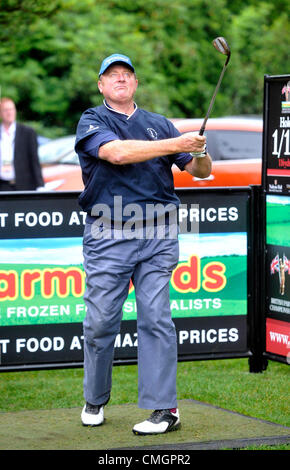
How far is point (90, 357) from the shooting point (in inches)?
207

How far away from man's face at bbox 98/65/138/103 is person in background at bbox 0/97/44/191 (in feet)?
18.7

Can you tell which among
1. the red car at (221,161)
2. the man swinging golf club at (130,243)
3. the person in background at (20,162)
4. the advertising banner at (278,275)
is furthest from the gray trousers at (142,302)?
the red car at (221,161)

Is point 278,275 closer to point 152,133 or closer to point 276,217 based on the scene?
point 276,217

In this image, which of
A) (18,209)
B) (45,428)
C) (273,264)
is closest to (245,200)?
(273,264)

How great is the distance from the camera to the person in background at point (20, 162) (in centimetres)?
1075

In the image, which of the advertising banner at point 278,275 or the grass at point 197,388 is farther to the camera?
the advertising banner at point 278,275

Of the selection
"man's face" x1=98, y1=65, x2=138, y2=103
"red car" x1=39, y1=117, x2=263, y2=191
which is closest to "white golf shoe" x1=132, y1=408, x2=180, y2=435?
"man's face" x1=98, y1=65, x2=138, y2=103

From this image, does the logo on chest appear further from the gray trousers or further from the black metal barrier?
the black metal barrier

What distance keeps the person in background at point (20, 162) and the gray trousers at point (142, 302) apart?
5695mm

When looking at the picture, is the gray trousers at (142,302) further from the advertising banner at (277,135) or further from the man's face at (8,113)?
the man's face at (8,113)

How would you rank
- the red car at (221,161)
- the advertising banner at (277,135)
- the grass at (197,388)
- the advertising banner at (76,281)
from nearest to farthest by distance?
the grass at (197,388) → the advertising banner at (76,281) → the advertising banner at (277,135) → the red car at (221,161)

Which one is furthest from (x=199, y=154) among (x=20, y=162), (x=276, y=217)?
(x=20, y=162)

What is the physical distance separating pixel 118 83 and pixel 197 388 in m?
2.25

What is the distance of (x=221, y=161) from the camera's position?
1289 centimetres
